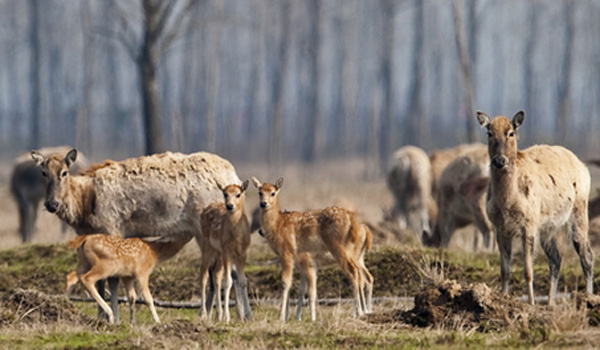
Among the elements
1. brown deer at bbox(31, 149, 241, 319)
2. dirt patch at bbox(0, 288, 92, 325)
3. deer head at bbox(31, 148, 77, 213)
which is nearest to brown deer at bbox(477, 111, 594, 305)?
brown deer at bbox(31, 149, 241, 319)

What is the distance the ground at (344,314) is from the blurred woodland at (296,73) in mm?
33596

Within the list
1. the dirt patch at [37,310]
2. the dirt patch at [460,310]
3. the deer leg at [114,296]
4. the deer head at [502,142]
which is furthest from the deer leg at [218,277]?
the deer head at [502,142]

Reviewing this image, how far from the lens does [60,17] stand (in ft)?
253

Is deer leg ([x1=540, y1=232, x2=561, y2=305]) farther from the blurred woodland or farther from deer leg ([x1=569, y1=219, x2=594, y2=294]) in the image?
the blurred woodland

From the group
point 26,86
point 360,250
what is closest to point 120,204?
point 360,250

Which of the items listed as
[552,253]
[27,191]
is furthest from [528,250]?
[27,191]

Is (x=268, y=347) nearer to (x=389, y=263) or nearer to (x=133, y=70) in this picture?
(x=389, y=263)

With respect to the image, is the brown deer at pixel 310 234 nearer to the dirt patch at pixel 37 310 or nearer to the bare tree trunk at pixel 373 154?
the dirt patch at pixel 37 310

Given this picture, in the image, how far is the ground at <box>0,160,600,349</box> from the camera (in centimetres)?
872

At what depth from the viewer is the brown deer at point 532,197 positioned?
11.1 m

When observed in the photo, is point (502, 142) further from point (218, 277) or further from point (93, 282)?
point (93, 282)

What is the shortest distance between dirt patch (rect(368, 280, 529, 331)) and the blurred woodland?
3762 cm

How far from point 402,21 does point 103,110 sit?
113 feet

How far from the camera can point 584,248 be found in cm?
1231
